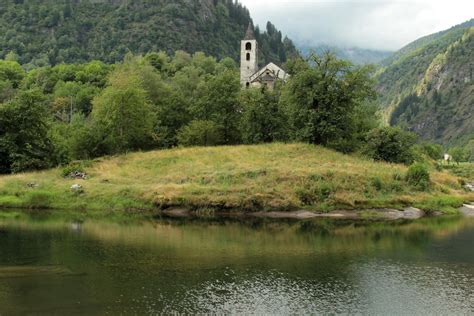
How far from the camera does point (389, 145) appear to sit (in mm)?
72875

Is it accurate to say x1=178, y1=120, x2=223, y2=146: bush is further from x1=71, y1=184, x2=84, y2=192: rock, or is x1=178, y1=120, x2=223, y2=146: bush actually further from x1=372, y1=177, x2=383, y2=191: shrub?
x1=372, y1=177, x2=383, y2=191: shrub

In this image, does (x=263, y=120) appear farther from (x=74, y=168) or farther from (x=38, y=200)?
(x=38, y=200)

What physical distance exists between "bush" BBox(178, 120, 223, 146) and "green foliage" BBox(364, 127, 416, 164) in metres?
25.0

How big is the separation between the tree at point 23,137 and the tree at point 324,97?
3762cm

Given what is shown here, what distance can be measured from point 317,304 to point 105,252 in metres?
17.2

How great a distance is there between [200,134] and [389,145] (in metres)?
30.2

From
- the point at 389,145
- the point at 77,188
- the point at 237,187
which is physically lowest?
the point at 77,188

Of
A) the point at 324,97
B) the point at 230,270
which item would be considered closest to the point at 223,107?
the point at 324,97

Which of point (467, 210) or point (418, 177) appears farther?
point (418, 177)

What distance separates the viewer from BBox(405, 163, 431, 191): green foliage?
60031 millimetres

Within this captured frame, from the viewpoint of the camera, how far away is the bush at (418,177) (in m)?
60.0

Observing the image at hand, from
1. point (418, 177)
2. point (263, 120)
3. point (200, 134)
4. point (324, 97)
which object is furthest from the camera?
point (263, 120)

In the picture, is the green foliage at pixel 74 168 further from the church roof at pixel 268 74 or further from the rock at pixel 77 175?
the church roof at pixel 268 74

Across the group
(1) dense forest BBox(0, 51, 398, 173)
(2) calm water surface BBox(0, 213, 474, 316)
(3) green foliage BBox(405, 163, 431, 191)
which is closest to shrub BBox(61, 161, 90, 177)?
(1) dense forest BBox(0, 51, 398, 173)
